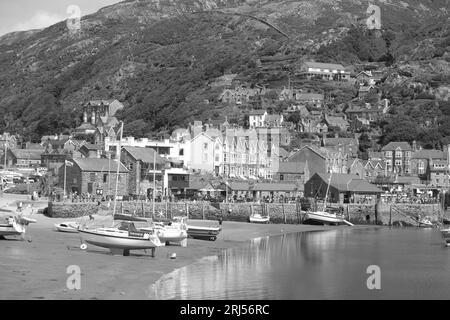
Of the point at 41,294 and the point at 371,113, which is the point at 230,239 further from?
the point at 371,113

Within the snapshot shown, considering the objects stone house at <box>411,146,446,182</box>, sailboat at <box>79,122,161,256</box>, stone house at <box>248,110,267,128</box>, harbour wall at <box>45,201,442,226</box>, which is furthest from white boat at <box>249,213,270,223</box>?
stone house at <box>248,110,267,128</box>

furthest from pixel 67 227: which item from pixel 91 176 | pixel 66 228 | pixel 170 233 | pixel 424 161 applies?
pixel 424 161

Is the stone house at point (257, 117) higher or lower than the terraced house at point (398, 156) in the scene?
higher

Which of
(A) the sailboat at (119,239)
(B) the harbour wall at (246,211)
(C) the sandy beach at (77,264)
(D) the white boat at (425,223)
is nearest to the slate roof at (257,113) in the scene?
(B) the harbour wall at (246,211)

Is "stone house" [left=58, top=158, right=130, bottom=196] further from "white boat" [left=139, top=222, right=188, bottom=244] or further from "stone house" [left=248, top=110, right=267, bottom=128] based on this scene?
"stone house" [left=248, top=110, right=267, bottom=128]

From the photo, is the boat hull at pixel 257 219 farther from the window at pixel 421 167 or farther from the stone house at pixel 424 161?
the window at pixel 421 167
